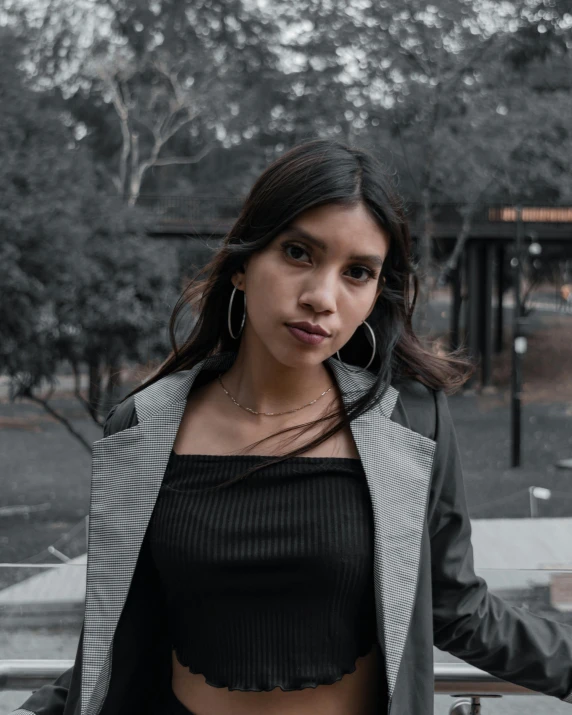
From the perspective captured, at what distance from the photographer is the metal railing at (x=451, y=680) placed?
174 centimetres

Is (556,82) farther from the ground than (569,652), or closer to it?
farther from the ground

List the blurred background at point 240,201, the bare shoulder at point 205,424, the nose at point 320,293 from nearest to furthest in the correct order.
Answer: the nose at point 320,293
the bare shoulder at point 205,424
the blurred background at point 240,201

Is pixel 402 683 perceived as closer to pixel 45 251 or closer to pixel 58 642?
pixel 58 642

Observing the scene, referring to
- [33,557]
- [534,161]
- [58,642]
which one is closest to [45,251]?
[33,557]

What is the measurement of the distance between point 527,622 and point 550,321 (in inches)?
1235

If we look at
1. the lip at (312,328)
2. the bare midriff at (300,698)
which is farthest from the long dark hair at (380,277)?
the bare midriff at (300,698)

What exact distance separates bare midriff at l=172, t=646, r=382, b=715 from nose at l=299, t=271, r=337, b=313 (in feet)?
1.82

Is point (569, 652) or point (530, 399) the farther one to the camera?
point (530, 399)

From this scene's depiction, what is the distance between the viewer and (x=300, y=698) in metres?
1.45

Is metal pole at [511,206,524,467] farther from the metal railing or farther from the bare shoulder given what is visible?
the bare shoulder

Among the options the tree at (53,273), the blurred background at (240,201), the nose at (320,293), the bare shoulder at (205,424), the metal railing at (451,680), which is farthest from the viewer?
the tree at (53,273)

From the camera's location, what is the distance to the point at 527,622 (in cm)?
149

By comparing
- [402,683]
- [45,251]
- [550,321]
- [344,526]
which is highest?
[550,321]

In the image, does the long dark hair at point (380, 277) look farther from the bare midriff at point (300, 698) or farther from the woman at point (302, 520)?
the bare midriff at point (300, 698)
